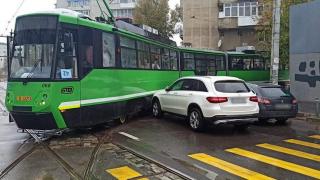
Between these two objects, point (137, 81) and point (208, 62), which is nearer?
point (137, 81)

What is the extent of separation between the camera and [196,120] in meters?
12.5

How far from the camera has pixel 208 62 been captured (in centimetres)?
2789

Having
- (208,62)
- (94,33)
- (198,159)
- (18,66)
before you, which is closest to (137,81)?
(94,33)

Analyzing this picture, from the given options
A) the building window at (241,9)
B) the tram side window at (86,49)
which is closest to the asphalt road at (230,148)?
the tram side window at (86,49)

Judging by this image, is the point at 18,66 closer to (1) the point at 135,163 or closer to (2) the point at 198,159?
(1) the point at 135,163

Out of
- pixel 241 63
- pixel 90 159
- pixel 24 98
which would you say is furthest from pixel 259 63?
pixel 90 159

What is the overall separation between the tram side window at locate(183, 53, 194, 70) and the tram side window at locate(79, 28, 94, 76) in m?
12.7

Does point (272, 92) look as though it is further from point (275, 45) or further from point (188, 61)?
point (188, 61)

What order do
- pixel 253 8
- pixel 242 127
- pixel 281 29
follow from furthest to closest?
pixel 253 8 → pixel 281 29 → pixel 242 127

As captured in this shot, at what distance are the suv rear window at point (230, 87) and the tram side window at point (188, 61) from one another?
11.3 metres

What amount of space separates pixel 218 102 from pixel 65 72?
426 centimetres

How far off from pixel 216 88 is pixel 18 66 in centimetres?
544

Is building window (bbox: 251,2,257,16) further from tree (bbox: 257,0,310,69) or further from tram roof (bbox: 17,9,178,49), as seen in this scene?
tram roof (bbox: 17,9,178,49)

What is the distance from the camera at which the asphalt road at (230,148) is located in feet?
25.6
